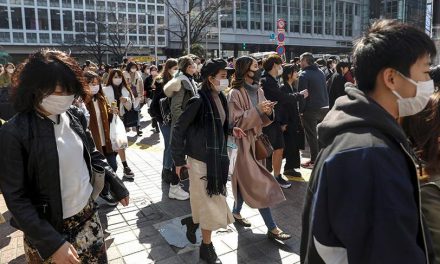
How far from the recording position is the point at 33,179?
207 cm

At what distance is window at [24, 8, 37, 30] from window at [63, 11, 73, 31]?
15.3 ft

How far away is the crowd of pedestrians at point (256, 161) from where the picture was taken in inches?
49.8

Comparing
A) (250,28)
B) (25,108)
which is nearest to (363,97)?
(25,108)

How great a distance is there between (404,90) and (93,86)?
14.0 ft

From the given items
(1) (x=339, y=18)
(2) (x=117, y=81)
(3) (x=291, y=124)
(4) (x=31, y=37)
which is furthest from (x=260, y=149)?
(1) (x=339, y=18)

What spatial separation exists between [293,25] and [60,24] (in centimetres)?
3911

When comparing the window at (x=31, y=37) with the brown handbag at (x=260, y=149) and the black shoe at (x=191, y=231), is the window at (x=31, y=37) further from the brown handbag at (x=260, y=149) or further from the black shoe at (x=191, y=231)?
the black shoe at (x=191, y=231)

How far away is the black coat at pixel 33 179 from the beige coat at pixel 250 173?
221cm

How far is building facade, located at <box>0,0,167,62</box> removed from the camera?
61562mm

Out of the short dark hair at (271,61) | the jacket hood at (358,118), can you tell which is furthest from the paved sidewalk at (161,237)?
the jacket hood at (358,118)

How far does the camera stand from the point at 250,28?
58.8 meters

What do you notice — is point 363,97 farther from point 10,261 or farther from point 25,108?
point 10,261

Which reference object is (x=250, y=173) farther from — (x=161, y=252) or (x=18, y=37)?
(x=18, y=37)

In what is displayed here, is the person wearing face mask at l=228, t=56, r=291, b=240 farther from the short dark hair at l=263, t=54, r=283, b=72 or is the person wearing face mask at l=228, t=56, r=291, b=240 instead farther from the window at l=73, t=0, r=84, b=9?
the window at l=73, t=0, r=84, b=9
